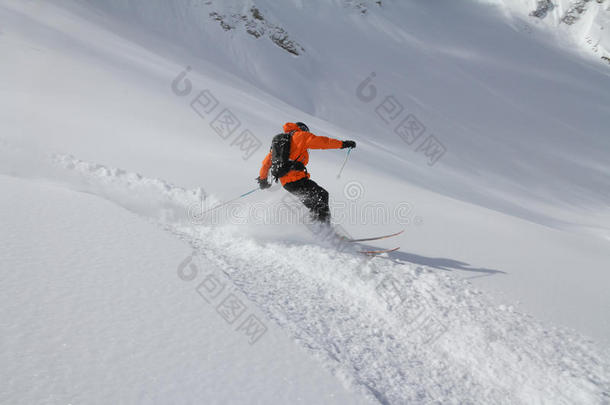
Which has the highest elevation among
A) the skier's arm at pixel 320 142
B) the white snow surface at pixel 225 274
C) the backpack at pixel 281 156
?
the skier's arm at pixel 320 142

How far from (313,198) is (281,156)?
0.67m

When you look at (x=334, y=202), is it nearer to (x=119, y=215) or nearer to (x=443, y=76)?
(x=119, y=215)

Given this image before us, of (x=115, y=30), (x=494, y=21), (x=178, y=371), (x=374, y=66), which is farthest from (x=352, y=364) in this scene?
(x=494, y=21)

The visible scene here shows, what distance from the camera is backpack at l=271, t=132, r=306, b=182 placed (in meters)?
4.32

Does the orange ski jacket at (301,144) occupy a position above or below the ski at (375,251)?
above

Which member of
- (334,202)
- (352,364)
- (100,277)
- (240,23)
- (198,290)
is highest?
(240,23)

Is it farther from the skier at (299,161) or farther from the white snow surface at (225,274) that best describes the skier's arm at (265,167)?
the white snow surface at (225,274)

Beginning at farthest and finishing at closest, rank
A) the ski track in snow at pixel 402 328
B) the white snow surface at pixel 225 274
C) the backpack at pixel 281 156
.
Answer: the backpack at pixel 281 156, the ski track in snow at pixel 402 328, the white snow surface at pixel 225 274

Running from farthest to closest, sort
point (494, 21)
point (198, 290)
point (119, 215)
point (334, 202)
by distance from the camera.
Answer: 1. point (494, 21)
2. point (334, 202)
3. point (119, 215)
4. point (198, 290)

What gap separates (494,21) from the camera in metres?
45.2

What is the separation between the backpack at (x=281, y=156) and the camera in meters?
4.32

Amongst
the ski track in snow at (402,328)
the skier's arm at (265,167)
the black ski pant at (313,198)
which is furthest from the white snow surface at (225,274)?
the skier's arm at (265,167)

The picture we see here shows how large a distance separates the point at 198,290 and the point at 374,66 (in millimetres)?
32134

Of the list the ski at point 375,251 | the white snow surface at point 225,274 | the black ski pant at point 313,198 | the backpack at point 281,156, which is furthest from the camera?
the black ski pant at point 313,198
